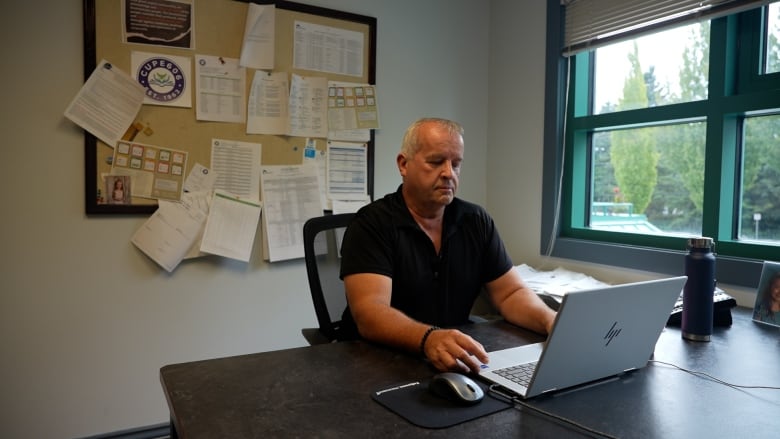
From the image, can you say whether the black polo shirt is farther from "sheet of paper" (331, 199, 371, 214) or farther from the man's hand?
"sheet of paper" (331, 199, 371, 214)

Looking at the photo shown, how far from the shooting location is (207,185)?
224 cm

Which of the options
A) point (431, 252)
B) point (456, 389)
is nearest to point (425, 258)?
point (431, 252)

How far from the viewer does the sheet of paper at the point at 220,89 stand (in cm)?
220

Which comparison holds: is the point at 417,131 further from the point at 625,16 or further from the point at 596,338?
the point at 625,16

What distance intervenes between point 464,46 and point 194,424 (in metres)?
2.53

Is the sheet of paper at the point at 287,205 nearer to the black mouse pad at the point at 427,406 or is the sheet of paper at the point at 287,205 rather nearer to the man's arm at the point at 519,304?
the man's arm at the point at 519,304

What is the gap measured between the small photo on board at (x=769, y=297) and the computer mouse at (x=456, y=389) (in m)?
1.07

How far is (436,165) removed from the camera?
1608 mm

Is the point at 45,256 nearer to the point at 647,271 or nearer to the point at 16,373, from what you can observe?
the point at 16,373

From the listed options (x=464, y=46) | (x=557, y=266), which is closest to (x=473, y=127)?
(x=464, y=46)

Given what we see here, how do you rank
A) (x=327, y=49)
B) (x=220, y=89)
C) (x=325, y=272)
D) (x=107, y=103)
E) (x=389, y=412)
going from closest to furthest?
(x=389, y=412)
(x=325, y=272)
(x=107, y=103)
(x=220, y=89)
(x=327, y=49)

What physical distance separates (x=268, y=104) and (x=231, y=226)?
58 cm

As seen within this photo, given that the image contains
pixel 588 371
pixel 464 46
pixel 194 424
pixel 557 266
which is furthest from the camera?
pixel 464 46

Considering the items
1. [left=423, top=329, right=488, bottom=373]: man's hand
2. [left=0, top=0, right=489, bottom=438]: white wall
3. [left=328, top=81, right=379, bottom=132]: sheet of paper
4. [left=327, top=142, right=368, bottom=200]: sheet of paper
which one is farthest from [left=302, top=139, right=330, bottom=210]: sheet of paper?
[left=423, top=329, right=488, bottom=373]: man's hand
